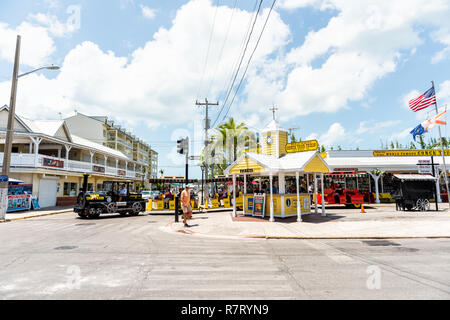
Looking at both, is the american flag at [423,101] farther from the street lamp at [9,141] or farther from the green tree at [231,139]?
the street lamp at [9,141]

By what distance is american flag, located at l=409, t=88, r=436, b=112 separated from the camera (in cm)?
1805

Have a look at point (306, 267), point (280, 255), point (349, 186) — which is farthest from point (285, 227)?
point (349, 186)

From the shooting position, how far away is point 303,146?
16125 millimetres

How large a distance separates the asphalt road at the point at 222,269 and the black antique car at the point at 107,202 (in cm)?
743

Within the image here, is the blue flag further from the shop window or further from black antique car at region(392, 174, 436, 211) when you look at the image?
the shop window

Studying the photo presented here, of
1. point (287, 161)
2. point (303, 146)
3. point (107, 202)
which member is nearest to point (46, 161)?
point (107, 202)

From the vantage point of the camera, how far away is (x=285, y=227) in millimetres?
12234

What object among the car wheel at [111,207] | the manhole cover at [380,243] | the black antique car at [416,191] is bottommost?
the manhole cover at [380,243]

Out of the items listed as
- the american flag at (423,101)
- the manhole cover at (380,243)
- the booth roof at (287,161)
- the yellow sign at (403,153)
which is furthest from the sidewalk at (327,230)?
the yellow sign at (403,153)

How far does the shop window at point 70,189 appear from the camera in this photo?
29.6 m

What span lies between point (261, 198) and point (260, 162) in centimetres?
267

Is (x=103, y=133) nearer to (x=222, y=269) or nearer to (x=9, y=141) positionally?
(x=9, y=141)

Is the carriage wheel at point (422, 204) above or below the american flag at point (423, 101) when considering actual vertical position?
below
